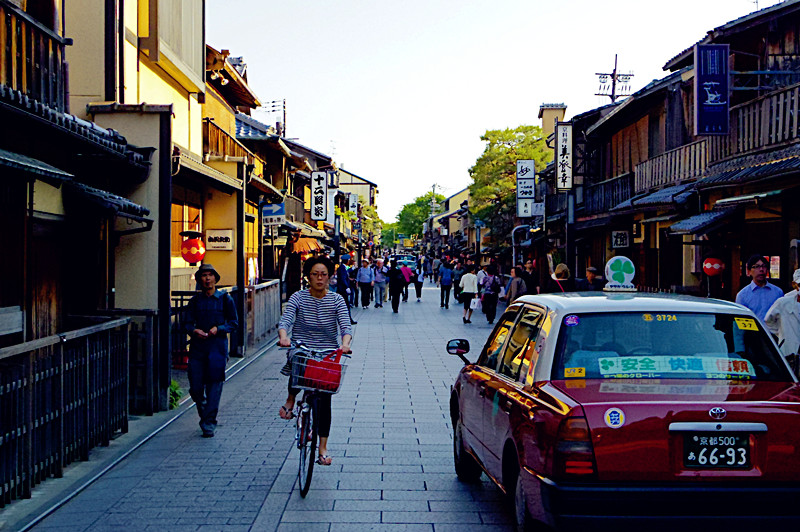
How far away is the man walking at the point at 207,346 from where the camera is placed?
8547 millimetres

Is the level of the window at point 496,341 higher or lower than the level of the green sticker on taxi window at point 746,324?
lower

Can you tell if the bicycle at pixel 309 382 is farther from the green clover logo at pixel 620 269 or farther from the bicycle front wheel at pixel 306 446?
the green clover logo at pixel 620 269

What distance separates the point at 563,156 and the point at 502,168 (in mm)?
19548

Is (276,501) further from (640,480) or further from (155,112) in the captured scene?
(155,112)

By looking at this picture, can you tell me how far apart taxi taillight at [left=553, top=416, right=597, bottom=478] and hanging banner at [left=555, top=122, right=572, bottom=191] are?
81.8 ft

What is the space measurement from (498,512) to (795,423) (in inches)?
92.3

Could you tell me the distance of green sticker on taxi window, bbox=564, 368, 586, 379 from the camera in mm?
4660

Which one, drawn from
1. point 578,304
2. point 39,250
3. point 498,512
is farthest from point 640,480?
point 39,250

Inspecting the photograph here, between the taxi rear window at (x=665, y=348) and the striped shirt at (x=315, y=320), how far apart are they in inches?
99.9

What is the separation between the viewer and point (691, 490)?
4.05m

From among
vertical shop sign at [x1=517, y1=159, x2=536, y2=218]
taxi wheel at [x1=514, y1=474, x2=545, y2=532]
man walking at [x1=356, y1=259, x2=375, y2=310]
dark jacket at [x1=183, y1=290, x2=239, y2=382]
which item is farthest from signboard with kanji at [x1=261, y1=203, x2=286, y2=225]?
taxi wheel at [x1=514, y1=474, x2=545, y2=532]

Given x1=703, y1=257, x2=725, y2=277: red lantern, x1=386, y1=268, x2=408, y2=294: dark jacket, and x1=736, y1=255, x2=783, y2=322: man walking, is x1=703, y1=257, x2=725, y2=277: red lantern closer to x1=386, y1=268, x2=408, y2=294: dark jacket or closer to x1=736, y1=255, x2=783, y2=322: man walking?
x1=736, y1=255, x2=783, y2=322: man walking

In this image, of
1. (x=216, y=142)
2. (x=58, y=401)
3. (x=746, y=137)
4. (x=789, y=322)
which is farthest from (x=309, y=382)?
(x=216, y=142)

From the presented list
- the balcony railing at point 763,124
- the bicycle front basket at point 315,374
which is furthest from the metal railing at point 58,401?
the balcony railing at point 763,124
